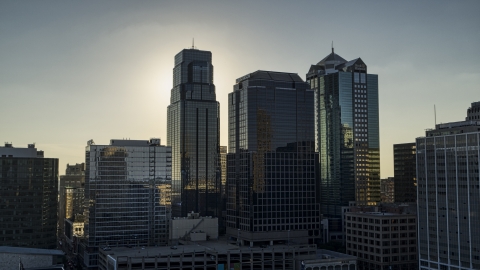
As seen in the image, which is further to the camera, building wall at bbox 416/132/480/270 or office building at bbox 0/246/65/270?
office building at bbox 0/246/65/270

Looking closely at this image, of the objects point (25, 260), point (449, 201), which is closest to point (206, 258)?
point (25, 260)

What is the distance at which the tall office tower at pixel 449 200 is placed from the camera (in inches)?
6334

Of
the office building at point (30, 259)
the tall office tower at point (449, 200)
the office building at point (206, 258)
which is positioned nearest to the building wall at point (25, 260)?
the office building at point (30, 259)

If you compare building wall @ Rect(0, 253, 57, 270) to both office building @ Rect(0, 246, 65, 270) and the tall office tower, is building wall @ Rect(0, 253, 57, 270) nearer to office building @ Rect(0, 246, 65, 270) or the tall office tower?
office building @ Rect(0, 246, 65, 270)

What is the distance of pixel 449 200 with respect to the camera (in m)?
169

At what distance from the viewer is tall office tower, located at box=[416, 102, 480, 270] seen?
161 meters

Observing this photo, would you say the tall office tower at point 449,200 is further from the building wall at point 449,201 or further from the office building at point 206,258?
the office building at point 206,258

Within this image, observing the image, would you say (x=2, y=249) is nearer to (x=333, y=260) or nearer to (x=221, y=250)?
(x=221, y=250)

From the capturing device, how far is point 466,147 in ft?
537

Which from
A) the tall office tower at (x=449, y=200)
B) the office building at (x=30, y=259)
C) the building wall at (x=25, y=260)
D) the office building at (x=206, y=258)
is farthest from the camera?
the office building at (x=206, y=258)

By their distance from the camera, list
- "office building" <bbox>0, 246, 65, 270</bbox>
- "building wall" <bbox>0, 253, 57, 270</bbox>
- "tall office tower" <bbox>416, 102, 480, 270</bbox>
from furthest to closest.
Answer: "building wall" <bbox>0, 253, 57, 270</bbox>
"office building" <bbox>0, 246, 65, 270</bbox>
"tall office tower" <bbox>416, 102, 480, 270</bbox>

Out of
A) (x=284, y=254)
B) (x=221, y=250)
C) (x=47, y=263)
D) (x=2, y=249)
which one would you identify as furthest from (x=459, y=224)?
(x=2, y=249)

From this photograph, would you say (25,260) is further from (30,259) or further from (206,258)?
(206,258)

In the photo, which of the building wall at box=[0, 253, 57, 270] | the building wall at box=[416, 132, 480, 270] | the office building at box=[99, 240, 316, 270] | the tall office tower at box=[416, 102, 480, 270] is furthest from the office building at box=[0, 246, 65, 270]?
the building wall at box=[416, 132, 480, 270]
